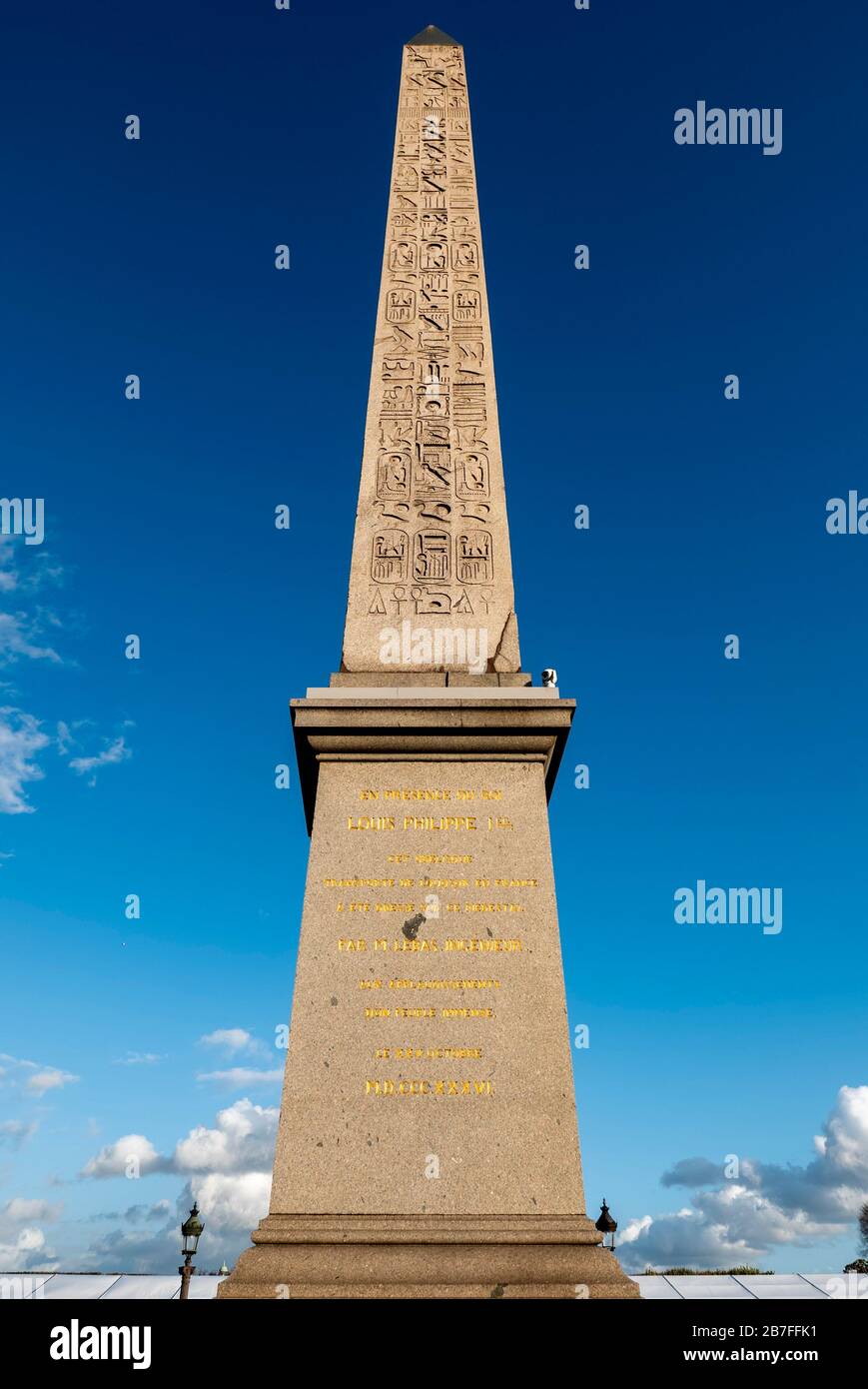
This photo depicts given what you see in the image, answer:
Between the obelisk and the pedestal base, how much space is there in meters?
0.01

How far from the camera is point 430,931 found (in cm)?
738

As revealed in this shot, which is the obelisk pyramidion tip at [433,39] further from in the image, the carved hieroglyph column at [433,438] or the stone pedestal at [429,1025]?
the stone pedestal at [429,1025]

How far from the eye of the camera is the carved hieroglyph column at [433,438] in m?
9.25

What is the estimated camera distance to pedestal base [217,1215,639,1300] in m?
5.98

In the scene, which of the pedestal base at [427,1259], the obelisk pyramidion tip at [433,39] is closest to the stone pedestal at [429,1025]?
the pedestal base at [427,1259]

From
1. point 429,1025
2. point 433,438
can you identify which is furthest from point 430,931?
point 433,438

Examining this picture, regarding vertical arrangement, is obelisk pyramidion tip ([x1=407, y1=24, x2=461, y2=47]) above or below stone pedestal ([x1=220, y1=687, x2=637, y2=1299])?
above

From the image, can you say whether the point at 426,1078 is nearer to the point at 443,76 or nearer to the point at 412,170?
the point at 412,170

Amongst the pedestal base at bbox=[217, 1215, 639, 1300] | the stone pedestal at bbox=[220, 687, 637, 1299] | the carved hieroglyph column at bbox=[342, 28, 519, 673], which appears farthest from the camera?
the carved hieroglyph column at bbox=[342, 28, 519, 673]

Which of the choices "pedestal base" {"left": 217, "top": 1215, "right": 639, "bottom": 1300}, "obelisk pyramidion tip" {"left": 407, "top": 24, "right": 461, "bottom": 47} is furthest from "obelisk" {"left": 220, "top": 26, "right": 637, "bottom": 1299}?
"obelisk pyramidion tip" {"left": 407, "top": 24, "right": 461, "bottom": 47}

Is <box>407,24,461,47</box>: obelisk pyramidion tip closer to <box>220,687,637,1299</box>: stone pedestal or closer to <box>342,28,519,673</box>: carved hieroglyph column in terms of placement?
<box>342,28,519,673</box>: carved hieroglyph column

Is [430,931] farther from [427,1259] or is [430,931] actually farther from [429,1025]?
[427,1259]
